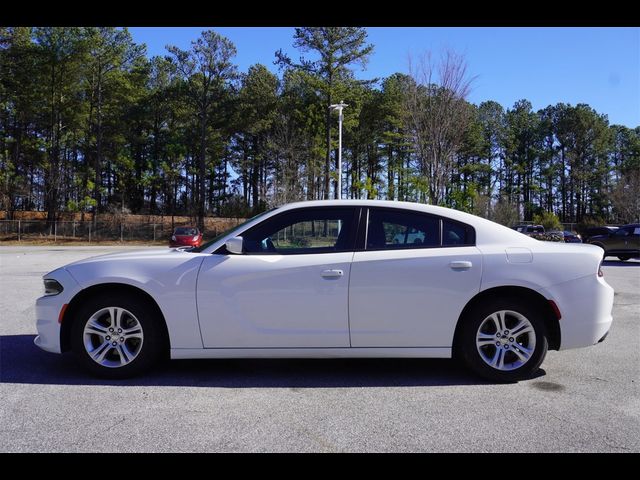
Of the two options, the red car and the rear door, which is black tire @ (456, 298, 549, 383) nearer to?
the rear door

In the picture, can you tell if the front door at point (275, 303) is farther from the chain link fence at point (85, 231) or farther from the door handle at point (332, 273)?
the chain link fence at point (85, 231)

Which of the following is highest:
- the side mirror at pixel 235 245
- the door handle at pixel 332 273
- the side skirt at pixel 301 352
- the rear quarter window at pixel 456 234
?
the rear quarter window at pixel 456 234

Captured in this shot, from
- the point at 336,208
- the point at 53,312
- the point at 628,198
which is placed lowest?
the point at 53,312

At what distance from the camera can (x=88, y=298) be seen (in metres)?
4.50

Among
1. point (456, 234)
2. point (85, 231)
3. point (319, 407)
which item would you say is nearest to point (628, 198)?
point (85, 231)

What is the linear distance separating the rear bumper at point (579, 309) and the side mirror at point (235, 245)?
108 inches

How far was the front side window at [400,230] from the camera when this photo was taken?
179 inches

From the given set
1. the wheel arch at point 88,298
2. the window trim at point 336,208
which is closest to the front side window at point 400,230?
the window trim at point 336,208

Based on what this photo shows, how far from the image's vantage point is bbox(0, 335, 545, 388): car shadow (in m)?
4.41

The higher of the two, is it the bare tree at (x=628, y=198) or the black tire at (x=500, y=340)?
the bare tree at (x=628, y=198)

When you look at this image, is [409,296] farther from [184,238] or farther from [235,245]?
[184,238]

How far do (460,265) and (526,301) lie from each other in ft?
2.30

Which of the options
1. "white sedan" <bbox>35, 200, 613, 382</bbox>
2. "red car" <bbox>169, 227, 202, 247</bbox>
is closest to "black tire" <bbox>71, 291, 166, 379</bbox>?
"white sedan" <bbox>35, 200, 613, 382</bbox>
